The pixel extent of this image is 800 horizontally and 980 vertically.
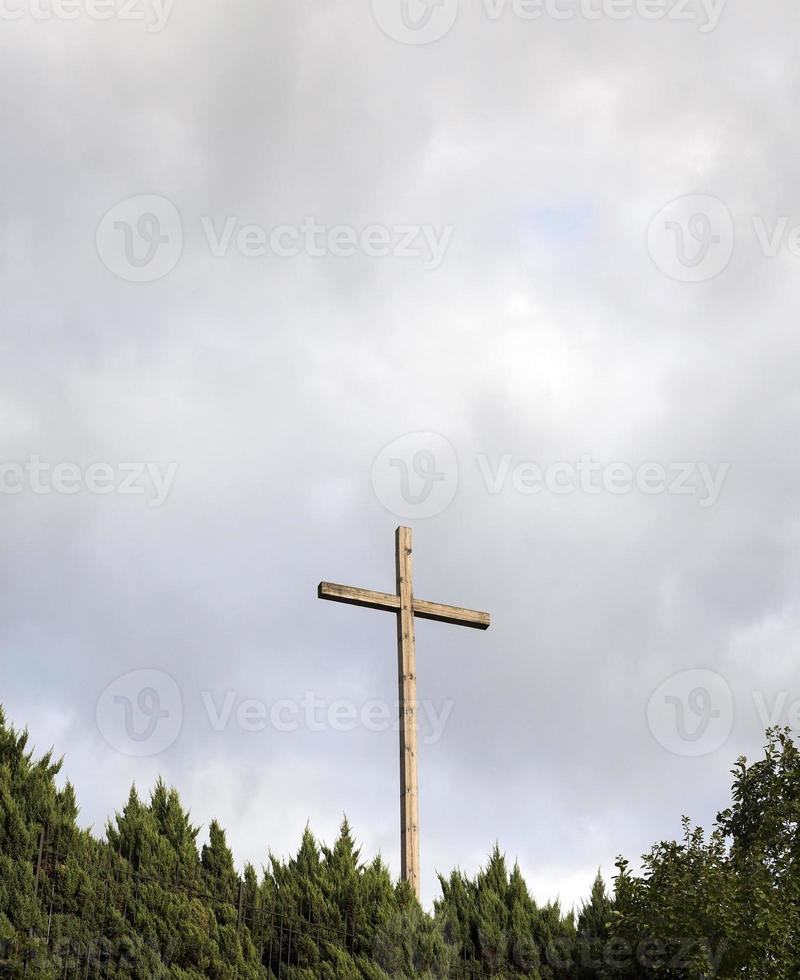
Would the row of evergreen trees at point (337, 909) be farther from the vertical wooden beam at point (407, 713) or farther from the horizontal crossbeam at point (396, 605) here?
the horizontal crossbeam at point (396, 605)

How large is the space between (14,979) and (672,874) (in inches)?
292

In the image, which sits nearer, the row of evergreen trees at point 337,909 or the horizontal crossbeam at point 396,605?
the row of evergreen trees at point 337,909

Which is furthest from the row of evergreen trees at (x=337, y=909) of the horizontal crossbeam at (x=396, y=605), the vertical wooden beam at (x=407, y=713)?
the horizontal crossbeam at (x=396, y=605)

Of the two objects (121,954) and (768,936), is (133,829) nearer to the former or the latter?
(121,954)

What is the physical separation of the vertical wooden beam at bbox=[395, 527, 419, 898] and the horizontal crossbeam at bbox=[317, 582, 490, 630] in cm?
17

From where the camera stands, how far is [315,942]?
49.1 feet

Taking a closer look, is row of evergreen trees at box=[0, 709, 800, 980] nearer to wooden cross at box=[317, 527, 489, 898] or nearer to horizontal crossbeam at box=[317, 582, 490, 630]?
wooden cross at box=[317, 527, 489, 898]

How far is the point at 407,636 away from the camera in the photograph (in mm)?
16797

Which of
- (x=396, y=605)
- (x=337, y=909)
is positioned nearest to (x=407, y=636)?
(x=396, y=605)

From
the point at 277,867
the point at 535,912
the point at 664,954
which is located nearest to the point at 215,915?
the point at 277,867

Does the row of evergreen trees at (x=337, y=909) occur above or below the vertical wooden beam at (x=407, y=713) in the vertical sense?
below

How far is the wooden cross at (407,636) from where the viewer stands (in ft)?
51.7

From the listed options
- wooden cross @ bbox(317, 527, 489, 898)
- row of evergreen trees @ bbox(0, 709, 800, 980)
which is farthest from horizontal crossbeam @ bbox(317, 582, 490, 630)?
row of evergreen trees @ bbox(0, 709, 800, 980)

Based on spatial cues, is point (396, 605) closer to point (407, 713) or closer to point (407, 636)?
point (407, 636)
